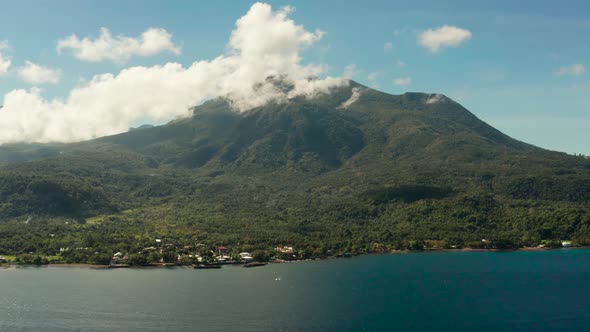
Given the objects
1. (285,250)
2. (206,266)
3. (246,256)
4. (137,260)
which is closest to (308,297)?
(206,266)

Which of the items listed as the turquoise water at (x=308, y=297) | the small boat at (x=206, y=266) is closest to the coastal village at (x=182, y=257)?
the small boat at (x=206, y=266)

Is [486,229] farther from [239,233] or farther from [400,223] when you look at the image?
[239,233]

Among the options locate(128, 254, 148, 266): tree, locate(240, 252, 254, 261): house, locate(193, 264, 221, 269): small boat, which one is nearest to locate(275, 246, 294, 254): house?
locate(240, 252, 254, 261): house

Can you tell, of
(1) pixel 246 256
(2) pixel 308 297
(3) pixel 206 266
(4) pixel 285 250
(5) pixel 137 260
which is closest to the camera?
(2) pixel 308 297

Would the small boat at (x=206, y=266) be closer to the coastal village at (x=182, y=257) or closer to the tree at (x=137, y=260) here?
the coastal village at (x=182, y=257)

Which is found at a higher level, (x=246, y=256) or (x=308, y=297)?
(x=246, y=256)

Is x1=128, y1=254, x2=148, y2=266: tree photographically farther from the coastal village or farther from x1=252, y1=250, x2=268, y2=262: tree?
x1=252, y1=250, x2=268, y2=262: tree

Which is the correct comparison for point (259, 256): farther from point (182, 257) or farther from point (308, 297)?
point (308, 297)

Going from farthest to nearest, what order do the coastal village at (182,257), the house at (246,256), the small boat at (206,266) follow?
the house at (246,256) < the coastal village at (182,257) < the small boat at (206,266)

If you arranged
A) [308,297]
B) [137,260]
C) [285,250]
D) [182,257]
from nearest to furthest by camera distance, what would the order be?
[308,297], [137,260], [182,257], [285,250]
